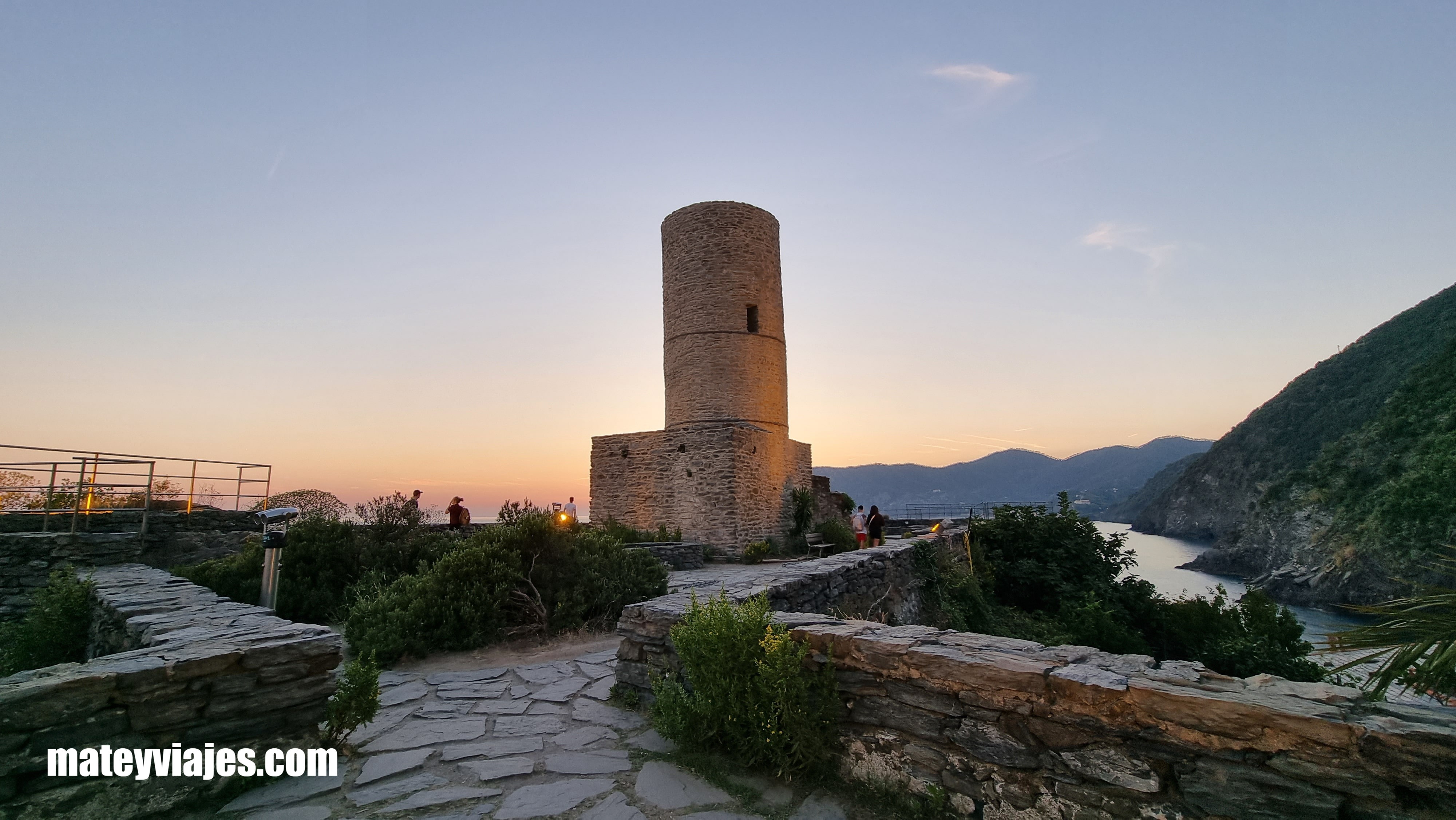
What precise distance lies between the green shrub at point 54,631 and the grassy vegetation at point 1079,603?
30.5 ft

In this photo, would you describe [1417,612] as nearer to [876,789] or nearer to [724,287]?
[876,789]

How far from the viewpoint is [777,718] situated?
321cm

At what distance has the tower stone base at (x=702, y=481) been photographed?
1370 cm

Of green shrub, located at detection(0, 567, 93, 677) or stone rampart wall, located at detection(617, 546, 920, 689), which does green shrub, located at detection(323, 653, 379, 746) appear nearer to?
stone rampart wall, located at detection(617, 546, 920, 689)

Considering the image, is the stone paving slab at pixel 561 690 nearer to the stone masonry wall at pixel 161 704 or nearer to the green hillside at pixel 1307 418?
the stone masonry wall at pixel 161 704

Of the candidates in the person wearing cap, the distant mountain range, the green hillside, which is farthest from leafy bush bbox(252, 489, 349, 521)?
the distant mountain range

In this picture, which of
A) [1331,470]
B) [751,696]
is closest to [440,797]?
[751,696]

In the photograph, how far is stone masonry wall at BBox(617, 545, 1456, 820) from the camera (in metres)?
1.94

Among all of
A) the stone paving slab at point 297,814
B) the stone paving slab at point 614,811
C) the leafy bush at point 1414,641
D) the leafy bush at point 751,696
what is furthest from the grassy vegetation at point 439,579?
the leafy bush at point 1414,641

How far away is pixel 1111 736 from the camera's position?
241cm

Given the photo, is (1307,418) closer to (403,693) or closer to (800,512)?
(800,512)

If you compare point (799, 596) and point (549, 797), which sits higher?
point (799, 596)

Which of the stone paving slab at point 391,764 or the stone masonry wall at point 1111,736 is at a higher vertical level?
the stone masonry wall at point 1111,736

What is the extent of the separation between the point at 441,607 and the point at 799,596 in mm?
3577
